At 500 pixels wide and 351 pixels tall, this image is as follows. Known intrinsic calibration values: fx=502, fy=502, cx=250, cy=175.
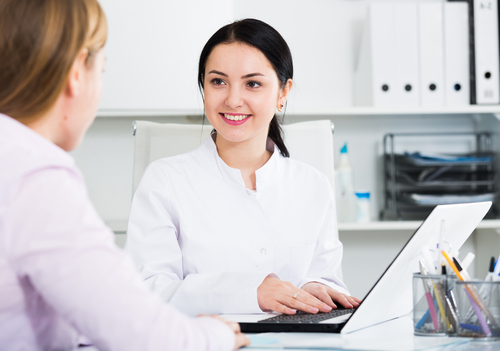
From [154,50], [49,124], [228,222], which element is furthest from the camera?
[154,50]

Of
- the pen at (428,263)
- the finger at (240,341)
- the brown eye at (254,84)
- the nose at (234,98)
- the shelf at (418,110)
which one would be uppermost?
the brown eye at (254,84)

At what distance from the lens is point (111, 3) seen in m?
1.73

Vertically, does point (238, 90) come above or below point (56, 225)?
above

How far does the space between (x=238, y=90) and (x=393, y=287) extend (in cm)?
65

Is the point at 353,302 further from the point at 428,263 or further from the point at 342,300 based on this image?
the point at 428,263

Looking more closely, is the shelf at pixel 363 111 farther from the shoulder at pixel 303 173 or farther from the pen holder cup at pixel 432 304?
the pen holder cup at pixel 432 304

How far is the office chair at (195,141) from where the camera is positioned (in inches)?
56.1

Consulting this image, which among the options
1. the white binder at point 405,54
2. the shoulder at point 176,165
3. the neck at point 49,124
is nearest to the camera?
Result: the neck at point 49,124

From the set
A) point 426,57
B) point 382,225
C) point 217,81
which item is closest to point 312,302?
point 217,81

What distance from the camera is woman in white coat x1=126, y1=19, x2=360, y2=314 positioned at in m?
1.15

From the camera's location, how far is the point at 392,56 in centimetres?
185

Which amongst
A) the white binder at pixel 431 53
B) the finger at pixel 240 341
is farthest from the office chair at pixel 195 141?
the finger at pixel 240 341

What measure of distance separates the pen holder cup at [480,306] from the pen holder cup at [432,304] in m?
0.02

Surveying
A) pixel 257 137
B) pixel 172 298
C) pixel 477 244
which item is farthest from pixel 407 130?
pixel 172 298
